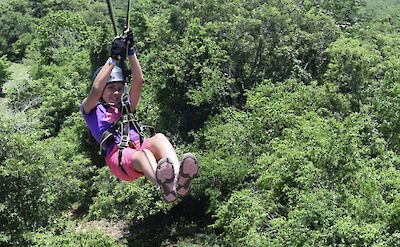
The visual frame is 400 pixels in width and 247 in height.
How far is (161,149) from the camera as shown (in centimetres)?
462

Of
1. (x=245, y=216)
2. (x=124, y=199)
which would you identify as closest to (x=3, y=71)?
(x=124, y=199)

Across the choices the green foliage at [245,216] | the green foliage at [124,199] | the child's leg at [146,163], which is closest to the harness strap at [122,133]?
the child's leg at [146,163]

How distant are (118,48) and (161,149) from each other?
3.45 feet

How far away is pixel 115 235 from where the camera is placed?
70.8 feet

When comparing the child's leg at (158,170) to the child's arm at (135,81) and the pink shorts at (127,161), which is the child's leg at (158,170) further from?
the child's arm at (135,81)

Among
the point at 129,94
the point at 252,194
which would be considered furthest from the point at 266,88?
the point at 129,94

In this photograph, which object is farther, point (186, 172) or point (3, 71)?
point (3, 71)

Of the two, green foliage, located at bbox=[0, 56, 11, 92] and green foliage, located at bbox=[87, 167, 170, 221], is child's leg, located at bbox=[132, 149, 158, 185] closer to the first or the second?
green foliage, located at bbox=[87, 167, 170, 221]

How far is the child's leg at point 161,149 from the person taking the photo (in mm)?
4523

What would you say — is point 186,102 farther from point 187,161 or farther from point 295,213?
point 187,161

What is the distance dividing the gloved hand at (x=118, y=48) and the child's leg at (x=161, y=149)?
85 centimetres

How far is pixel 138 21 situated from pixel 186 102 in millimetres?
9375

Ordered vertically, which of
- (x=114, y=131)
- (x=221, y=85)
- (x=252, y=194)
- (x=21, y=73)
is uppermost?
(x=114, y=131)

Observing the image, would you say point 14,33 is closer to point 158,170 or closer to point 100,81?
point 100,81
